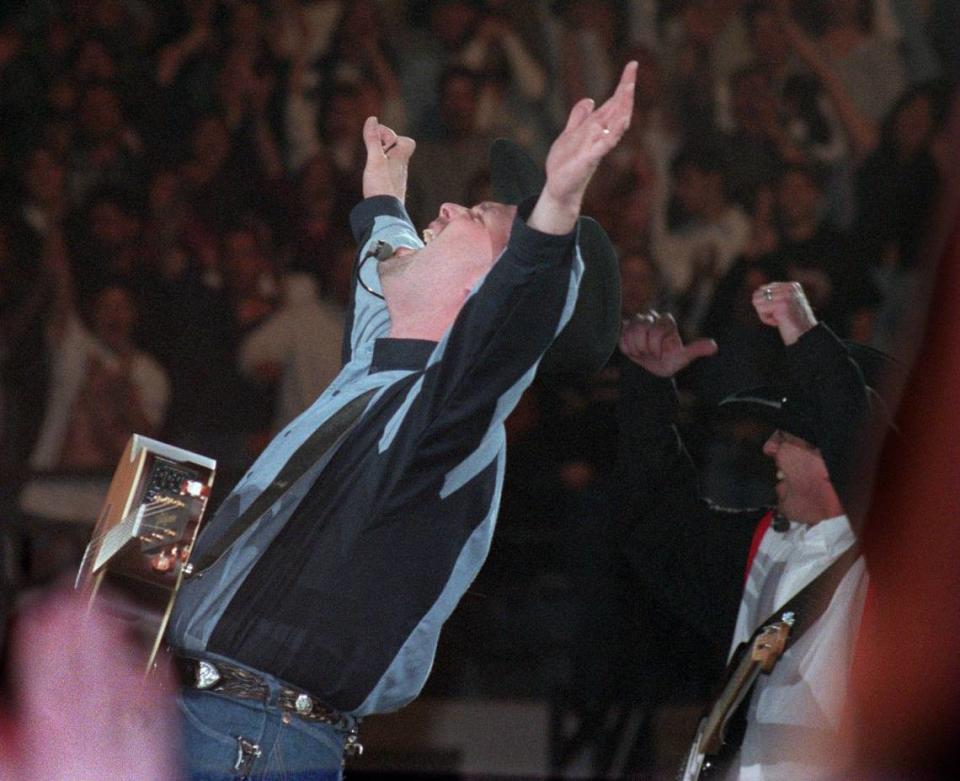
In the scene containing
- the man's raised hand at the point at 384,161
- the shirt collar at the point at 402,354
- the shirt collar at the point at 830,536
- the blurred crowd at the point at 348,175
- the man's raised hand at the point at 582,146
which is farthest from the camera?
the blurred crowd at the point at 348,175

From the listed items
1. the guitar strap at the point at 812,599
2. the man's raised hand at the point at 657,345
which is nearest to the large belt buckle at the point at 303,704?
the guitar strap at the point at 812,599

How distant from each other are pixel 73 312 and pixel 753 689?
135 inches

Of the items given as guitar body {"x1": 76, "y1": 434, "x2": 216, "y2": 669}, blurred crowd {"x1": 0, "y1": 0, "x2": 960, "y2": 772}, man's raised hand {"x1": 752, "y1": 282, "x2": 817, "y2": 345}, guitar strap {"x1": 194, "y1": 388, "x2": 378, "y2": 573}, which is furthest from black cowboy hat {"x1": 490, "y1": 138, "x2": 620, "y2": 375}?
blurred crowd {"x1": 0, "y1": 0, "x2": 960, "y2": 772}

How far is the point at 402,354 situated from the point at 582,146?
51 cm

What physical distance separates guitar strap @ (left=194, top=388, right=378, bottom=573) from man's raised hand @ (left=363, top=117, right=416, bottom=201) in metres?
0.74

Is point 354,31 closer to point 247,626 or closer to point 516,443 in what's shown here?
point 516,443

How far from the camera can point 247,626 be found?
186 centimetres

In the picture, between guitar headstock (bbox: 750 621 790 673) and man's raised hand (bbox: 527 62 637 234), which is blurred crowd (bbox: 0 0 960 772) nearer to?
guitar headstock (bbox: 750 621 790 673)

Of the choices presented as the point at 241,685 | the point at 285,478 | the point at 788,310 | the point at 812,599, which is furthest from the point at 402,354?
the point at 812,599

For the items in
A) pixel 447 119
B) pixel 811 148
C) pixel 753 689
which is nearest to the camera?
pixel 753 689

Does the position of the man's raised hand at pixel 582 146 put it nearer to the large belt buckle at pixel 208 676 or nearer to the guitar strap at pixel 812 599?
the large belt buckle at pixel 208 676

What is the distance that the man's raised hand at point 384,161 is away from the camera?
2561 mm

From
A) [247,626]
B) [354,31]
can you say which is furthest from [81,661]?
[354,31]

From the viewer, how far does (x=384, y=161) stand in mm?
2592
